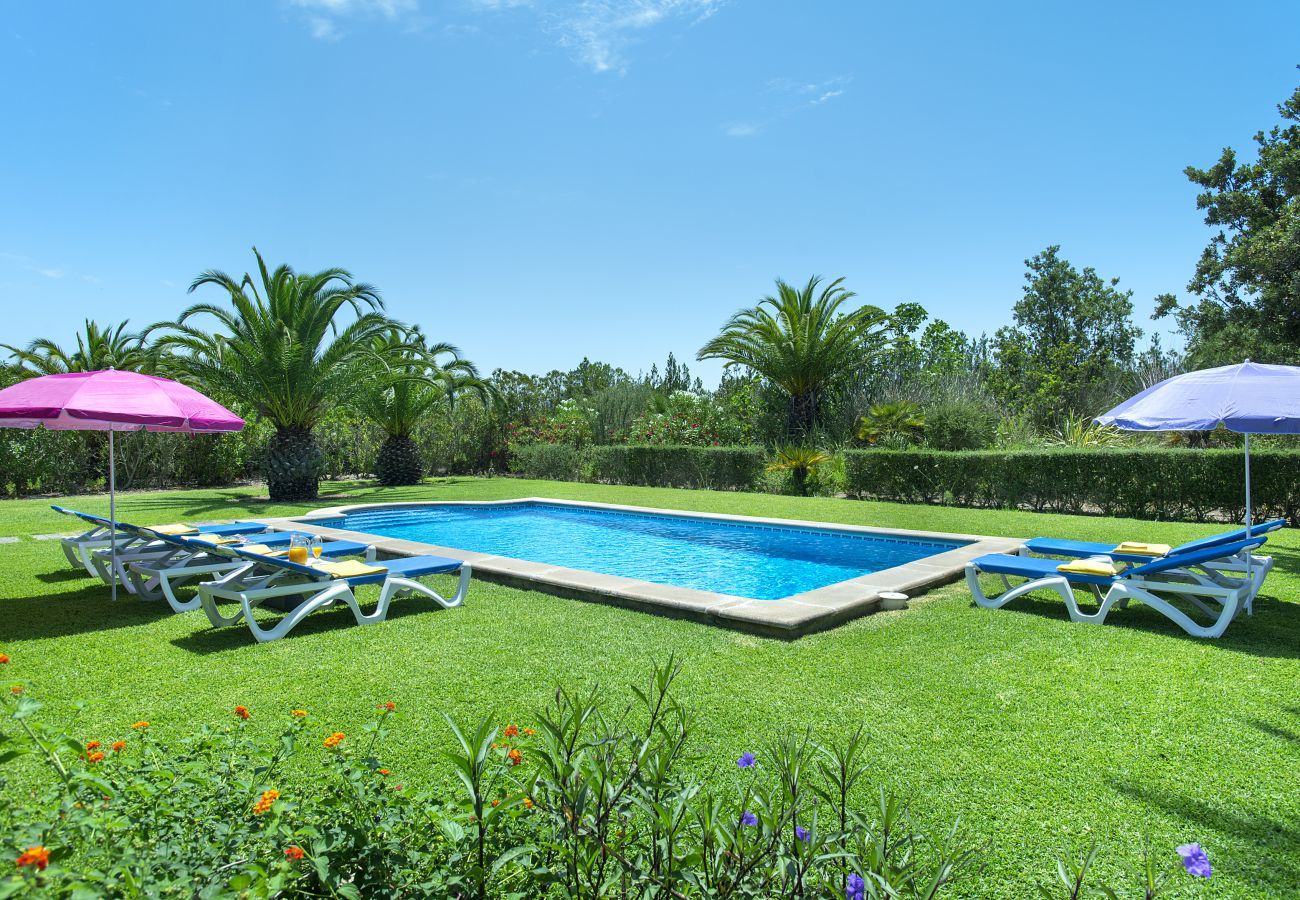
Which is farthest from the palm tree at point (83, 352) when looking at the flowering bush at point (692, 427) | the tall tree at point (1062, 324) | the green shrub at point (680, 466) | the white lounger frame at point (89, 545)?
the tall tree at point (1062, 324)

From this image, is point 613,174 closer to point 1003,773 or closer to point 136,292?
point 136,292

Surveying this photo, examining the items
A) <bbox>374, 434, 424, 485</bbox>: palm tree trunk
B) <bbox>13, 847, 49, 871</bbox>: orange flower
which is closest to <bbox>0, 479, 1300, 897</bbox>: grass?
<bbox>13, 847, 49, 871</bbox>: orange flower

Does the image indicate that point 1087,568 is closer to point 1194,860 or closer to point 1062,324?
point 1194,860

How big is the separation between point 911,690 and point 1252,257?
22.4 m

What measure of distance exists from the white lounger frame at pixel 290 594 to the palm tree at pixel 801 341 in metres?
15.1

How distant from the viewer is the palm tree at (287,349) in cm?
1609

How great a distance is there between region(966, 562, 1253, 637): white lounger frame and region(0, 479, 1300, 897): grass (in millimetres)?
144

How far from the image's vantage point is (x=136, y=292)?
64.6 feet

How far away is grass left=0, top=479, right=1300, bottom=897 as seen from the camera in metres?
2.99

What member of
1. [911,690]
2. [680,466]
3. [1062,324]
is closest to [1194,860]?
[911,690]

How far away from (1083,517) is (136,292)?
23664 millimetres

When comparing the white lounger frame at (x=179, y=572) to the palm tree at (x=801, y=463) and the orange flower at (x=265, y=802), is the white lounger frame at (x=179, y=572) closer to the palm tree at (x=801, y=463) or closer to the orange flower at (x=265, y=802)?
the orange flower at (x=265, y=802)

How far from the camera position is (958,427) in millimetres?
18328

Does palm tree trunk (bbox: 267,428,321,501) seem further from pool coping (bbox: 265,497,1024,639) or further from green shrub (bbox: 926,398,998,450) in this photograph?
green shrub (bbox: 926,398,998,450)
